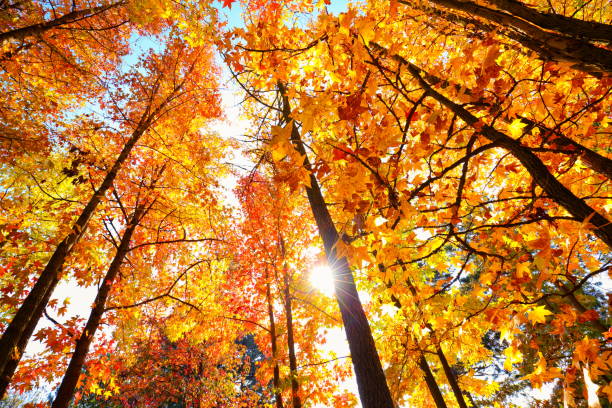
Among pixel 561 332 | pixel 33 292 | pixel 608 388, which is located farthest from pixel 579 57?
pixel 33 292

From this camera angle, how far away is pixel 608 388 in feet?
5.73

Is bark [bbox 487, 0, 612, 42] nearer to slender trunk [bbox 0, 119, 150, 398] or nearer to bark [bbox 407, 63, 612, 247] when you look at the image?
bark [bbox 407, 63, 612, 247]

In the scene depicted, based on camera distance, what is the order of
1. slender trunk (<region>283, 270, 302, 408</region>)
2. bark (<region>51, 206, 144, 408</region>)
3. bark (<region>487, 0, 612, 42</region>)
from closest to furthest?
1. bark (<region>487, 0, 612, 42</region>)
2. bark (<region>51, 206, 144, 408</region>)
3. slender trunk (<region>283, 270, 302, 408</region>)

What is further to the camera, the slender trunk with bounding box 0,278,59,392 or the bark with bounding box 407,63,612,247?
the slender trunk with bounding box 0,278,59,392

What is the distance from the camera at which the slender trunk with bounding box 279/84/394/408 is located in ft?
8.92

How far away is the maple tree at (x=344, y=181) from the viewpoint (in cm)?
178

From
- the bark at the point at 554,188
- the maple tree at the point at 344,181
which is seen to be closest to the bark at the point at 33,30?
the maple tree at the point at 344,181

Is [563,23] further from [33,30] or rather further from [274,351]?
[274,351]

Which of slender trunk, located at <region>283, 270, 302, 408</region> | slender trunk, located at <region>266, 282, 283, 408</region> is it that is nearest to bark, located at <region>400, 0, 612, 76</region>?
slender trunk, located at <region>283, 270, 302, 408</region>

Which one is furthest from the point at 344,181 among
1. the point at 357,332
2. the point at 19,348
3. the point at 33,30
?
the point at 19,348

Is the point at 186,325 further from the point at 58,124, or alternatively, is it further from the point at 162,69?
the point at 162,69

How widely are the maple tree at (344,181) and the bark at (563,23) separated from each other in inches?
0.4

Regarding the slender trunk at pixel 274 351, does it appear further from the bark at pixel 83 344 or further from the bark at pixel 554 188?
the bark at pixel 554 188

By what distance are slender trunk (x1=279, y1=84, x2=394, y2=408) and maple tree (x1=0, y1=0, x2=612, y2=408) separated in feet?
0.07
